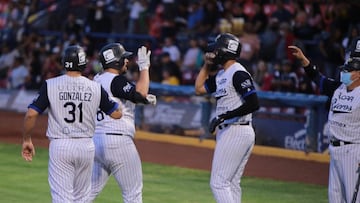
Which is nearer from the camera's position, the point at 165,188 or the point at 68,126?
the point at 68,126

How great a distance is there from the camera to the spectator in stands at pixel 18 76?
77.5ft

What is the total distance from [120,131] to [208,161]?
22.4ft

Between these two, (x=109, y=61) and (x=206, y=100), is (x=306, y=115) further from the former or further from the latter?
(x=109, y=61)

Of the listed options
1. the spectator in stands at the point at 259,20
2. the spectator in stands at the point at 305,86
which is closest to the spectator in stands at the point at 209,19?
the spectator in stands at the point at 259,20

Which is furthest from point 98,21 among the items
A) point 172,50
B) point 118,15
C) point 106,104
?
point 106,104

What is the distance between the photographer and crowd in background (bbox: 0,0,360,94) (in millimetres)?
18203

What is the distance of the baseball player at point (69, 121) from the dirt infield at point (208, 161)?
237 inches

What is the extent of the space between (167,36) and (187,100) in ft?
13.5

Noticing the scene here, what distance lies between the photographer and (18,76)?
2378 cm

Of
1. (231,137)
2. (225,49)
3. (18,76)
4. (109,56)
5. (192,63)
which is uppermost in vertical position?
(225,49)

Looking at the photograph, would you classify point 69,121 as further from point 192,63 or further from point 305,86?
point 192,63

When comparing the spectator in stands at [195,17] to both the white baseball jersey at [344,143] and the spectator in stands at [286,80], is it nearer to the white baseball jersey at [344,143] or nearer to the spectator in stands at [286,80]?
the spectator in stands at [286,80]

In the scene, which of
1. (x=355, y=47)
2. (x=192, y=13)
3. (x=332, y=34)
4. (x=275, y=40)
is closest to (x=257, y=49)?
(x=275, y=40)

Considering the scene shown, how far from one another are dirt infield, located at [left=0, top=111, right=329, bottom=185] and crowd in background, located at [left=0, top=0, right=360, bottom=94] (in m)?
1.90
